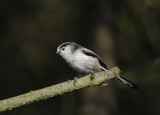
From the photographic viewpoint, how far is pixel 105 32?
7.92 m

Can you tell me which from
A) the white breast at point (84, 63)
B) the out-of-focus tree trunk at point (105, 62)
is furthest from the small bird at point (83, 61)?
the out-of-focus tree trunk at point (105, 62)

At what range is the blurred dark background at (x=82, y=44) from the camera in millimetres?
7805

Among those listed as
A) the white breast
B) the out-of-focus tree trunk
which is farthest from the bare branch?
the out-of-focus tree trunk

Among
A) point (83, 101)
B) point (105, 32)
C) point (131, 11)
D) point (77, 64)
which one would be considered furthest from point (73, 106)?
point (77, 64)

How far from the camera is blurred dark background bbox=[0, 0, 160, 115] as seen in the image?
7805mm

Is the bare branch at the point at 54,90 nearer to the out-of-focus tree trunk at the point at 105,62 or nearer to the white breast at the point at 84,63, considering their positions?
the white breast at the point at 84,63

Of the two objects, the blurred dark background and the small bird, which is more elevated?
the blurred dark background

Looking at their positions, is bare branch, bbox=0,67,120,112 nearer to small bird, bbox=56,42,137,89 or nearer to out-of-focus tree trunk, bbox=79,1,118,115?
small bird, bbox=56,42,137,89

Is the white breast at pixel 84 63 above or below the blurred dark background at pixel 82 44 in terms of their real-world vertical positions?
below

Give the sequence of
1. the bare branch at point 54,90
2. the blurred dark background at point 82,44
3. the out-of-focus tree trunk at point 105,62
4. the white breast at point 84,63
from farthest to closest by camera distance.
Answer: the blurred dark background at point 82,44, the out-of-focus tree trunk at point 105,62, the white breast at point 84,63, the bare branch at point 54,90

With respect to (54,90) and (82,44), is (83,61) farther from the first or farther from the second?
(82,44)

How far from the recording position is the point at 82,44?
8898mm

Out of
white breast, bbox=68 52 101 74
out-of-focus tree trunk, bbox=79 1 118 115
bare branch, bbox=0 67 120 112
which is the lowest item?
bare branch, bbox=0 67 120 112

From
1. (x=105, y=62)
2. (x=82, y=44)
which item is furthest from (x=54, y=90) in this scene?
(x=82, y=44)
